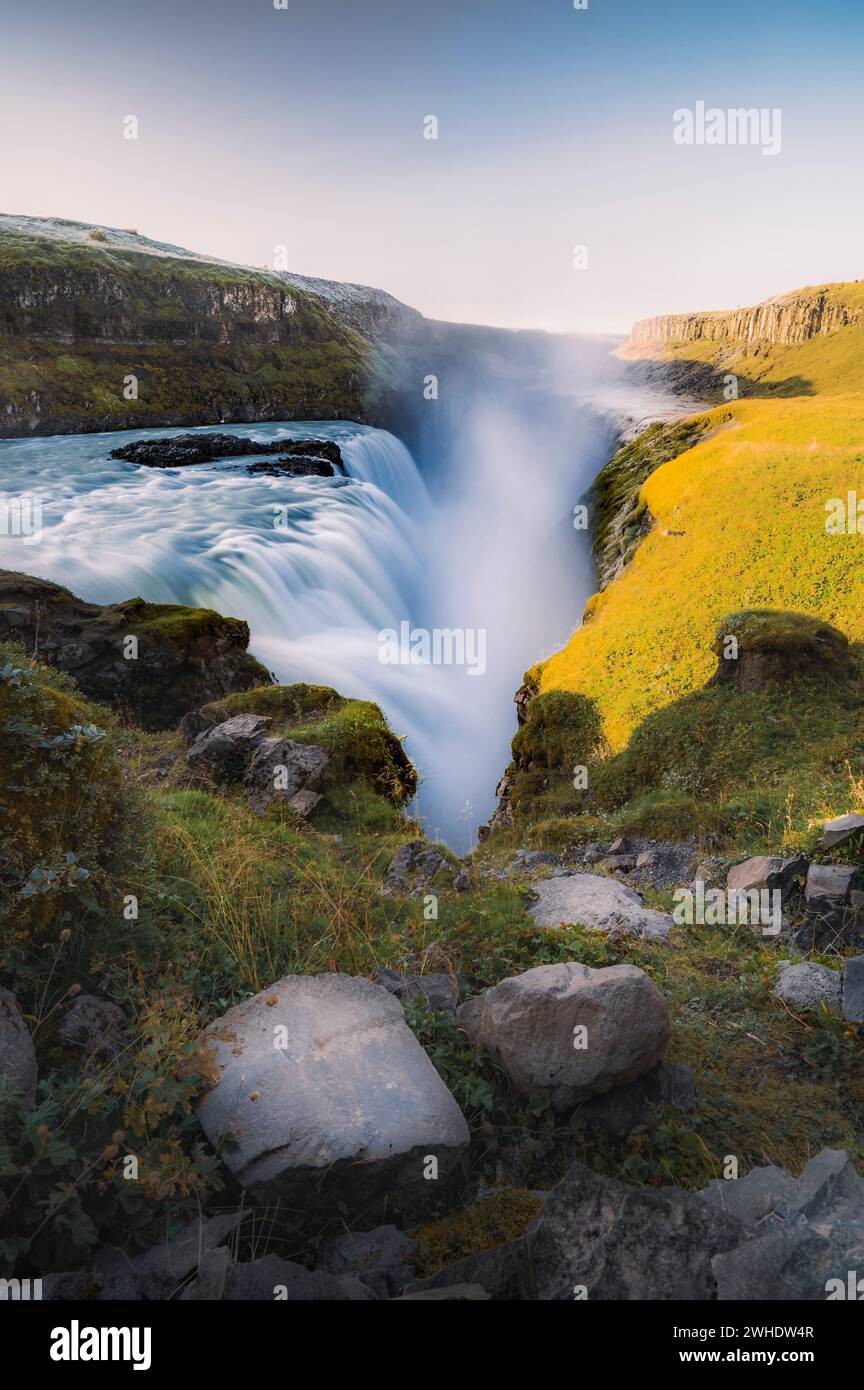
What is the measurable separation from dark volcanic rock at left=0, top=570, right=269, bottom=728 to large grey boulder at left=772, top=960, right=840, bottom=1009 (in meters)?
14.7

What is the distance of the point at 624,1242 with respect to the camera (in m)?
3.72

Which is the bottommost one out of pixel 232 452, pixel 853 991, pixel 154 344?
pixel 853 991

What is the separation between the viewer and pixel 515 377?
412ft

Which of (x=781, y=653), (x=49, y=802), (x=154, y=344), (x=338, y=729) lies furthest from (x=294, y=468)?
(x=154, y=344)

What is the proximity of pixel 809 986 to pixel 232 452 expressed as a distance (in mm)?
53273

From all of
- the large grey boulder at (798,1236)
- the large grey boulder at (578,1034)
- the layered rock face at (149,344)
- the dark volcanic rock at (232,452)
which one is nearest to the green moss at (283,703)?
the large grey boulder at (578,1034)

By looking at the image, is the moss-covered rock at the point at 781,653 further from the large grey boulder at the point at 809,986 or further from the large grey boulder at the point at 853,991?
the large grey boulder at the point at 853,991

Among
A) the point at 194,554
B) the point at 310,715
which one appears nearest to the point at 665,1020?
the point at 310,715

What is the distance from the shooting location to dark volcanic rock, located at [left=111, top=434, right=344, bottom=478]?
155 ft

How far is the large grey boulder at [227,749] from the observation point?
13508 mm

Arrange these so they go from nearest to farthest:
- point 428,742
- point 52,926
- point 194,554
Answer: point 52,926, point 428,742, point 194,554

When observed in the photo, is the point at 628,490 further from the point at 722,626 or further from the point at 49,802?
the point at 49,802
